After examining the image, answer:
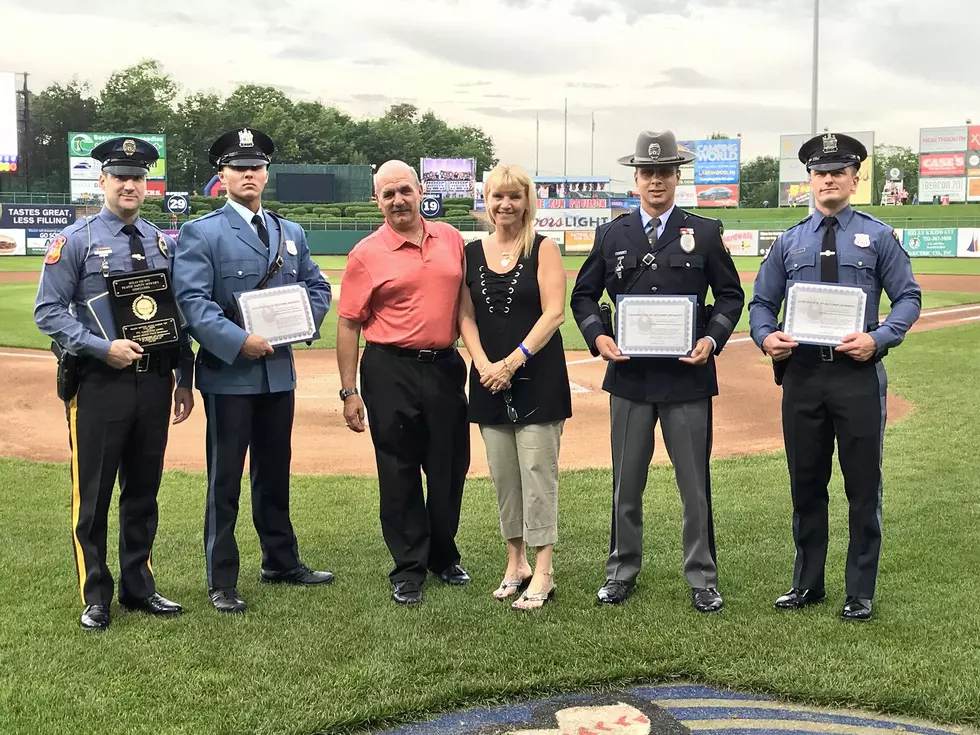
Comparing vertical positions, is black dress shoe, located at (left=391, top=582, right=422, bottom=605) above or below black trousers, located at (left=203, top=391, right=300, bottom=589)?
below

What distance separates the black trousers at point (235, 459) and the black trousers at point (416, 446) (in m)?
0.49

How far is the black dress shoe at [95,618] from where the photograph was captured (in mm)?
4461

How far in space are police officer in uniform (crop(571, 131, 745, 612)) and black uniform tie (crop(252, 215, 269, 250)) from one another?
1.58 metres

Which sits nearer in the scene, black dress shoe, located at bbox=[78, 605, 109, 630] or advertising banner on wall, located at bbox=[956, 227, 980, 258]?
black dress shoe, located at bbox=[78, 605, 109, 630]

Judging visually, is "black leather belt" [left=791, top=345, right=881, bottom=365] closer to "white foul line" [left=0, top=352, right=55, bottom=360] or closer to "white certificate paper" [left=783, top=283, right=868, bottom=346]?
"white certificate paper" [left=783, top=283, right=868, bottom=346]

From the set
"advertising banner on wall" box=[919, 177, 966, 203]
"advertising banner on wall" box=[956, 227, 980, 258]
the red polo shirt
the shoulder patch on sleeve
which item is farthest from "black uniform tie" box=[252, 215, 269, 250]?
"advertising banner on wall" box=[919, 177, 966, 203]

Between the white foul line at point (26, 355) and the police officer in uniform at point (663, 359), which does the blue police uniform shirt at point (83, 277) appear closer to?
the police officer in uniform at point (663, 359)

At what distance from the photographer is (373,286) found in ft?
15.6

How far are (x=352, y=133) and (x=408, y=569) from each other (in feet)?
319

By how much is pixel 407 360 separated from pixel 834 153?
221cm

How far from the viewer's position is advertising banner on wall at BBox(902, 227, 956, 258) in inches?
1666

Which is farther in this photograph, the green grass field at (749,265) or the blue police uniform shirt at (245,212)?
the green grass field at (749,265)

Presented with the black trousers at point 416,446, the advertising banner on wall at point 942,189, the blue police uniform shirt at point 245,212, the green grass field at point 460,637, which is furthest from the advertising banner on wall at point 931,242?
the blue police uniform shirt at point 245,212

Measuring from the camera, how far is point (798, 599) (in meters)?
4.63
